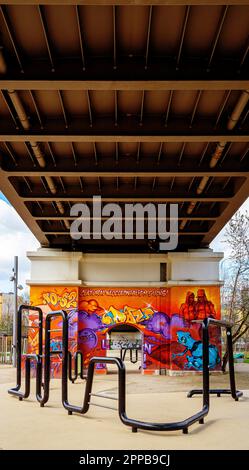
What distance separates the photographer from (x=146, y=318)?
22719mm

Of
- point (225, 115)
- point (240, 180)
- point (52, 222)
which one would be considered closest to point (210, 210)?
point (240, 180)

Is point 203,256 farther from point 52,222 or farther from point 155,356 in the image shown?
point 52,222

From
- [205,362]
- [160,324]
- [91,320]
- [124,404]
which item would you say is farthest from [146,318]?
[124,404]

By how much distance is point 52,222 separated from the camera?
20.8 m

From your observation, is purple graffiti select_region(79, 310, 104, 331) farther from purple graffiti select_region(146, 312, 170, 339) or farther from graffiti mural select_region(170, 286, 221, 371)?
graffiti mural select_region(170, 286, 221, 371)

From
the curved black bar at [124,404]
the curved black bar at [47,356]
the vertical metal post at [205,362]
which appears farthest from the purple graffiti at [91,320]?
the vertical metal post at [205,362]

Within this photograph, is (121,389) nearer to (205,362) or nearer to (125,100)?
(205,362)

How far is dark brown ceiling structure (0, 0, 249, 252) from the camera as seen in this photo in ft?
26.9

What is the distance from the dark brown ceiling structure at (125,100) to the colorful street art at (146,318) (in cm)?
544

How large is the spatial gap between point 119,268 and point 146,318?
87.5 inches

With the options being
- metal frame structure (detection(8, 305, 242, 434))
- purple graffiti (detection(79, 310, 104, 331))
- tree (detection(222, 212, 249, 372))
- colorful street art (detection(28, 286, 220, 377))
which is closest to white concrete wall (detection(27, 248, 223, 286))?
colorful street art (detection(28, 286, 220, 377))

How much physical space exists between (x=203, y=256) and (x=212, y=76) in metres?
13.8

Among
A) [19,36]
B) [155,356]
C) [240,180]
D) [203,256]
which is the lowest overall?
[155,356]

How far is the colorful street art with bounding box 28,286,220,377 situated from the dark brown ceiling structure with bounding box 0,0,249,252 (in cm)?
544
